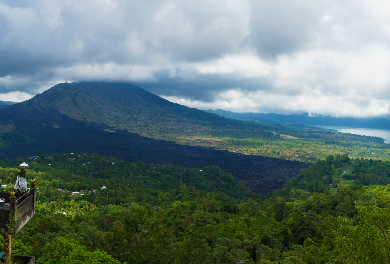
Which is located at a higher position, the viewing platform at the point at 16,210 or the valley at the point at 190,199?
the viewing platform at the point at 16,210

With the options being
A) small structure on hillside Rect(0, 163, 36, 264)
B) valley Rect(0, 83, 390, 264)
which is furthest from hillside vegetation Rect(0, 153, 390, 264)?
small structure on hillside Rect(0, 163, 36, 264)

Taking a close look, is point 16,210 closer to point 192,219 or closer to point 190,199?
point 192,219

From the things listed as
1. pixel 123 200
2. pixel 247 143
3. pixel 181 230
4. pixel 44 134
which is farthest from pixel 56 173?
pixel 247 143

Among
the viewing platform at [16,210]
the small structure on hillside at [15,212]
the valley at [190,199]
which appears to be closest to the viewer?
the small structure on hillside at [15,212]

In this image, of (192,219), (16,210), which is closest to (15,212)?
(16,210)

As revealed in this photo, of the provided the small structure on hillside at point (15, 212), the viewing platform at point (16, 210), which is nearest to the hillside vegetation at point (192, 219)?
the small structure on hillside at point (15, 212)

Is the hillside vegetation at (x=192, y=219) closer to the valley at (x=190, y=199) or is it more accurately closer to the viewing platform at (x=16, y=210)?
the valley at (x=190, y=199)

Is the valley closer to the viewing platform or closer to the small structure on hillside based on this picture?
the small structure on hillside
